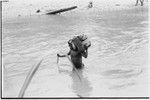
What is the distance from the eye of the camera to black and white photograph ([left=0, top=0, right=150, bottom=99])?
306 inches

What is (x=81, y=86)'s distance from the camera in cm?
823

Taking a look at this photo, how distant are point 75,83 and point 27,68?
2.62 meters

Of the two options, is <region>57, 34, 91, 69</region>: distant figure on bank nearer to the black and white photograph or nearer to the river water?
the black and white photograph

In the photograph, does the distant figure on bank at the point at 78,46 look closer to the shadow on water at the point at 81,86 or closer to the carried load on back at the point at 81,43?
the carried load on back at the point at 81,43

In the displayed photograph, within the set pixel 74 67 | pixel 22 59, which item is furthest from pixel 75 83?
pixel 22 59

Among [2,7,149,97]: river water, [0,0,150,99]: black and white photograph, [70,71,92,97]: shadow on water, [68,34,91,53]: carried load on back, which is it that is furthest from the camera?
[68,34,91,53]: carried load on back

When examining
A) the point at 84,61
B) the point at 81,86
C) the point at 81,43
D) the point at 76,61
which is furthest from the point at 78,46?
the point at 84,61

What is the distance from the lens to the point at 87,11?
27.8 metres

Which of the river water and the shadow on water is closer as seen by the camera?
the shadow on water

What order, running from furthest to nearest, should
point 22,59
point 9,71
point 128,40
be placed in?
point 128,40, point 22,59, point 9,71

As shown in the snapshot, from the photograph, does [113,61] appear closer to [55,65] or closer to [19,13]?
[55,65]

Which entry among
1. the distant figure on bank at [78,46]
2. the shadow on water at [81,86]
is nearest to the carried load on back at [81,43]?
the distant figure on bank at [78,46]

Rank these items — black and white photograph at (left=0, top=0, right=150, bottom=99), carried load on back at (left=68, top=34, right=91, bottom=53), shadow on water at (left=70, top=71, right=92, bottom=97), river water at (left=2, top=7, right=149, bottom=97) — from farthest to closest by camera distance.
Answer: carried load on back at (left=68, top=34, right=91, bottom=53) → river water at (left=2, top=7, right=149, bottom=97) → black and white photograph at (left=0, top=0, right=150, bottom=99) → shadow on water at (left=70, top=71, right=92, bottom=97)

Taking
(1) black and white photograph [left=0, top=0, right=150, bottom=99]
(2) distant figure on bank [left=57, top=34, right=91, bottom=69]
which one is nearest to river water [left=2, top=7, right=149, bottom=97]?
(1) black and white photograph [left=0, top=0, right=150, bottom=99]
